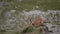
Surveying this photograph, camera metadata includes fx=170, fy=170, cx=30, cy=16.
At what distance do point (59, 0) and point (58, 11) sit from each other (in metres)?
0.58

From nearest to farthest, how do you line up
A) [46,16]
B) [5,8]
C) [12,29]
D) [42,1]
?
[12,29] < [46,16] < [5,8] < [42,1]

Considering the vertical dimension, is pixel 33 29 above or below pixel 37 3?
below

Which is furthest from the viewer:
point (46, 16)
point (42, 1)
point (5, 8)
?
point (42, 1)

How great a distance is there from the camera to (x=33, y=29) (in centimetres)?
295

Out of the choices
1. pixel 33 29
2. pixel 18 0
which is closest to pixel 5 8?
pixel 18 0

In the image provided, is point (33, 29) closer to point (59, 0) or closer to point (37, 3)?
point (37, 3)

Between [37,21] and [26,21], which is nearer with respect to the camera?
[37,21]

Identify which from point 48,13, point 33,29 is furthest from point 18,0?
point 33,29

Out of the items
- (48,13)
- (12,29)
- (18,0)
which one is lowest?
(12,29)

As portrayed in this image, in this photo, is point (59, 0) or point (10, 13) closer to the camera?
point (10, 13)

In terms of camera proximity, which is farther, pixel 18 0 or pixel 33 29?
pixel 18 0

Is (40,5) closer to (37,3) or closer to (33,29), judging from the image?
(37,3)

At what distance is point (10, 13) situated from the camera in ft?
12.0

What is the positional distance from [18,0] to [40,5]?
0.61 meters
